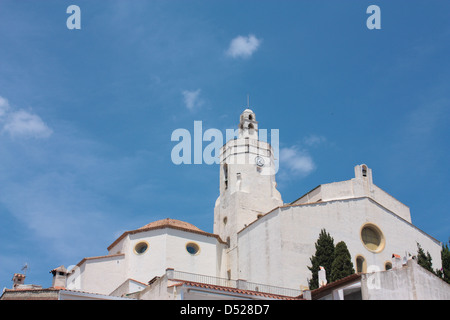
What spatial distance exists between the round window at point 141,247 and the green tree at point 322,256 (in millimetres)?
12338

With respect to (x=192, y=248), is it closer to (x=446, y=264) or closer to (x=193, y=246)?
(x=193, y=246)

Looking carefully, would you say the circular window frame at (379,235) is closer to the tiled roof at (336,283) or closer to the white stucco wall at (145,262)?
the white stucco wall at (145,262)

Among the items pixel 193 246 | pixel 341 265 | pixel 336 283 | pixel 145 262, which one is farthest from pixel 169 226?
pixel 336 283

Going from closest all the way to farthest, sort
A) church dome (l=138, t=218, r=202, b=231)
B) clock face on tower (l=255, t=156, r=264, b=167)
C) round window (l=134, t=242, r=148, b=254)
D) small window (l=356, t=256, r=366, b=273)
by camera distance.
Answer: small window (l=356, t=256, r=366, b=273)
round window (l=134, t=242, r=148, b=254)
church dome (l=138, t=218, r=202, b=231)
clock face on tower (l=255, t=156, r=264, b=167)

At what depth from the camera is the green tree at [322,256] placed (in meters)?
36.0

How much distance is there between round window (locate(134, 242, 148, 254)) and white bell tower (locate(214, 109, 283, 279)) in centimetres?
692

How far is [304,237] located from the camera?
39531mm

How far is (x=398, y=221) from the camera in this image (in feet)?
146

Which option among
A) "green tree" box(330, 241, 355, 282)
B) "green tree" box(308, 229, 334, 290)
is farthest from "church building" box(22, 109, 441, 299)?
"green tree" box(330, 241, 355, 282)

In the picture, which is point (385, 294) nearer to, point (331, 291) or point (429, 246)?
point (331, 291)

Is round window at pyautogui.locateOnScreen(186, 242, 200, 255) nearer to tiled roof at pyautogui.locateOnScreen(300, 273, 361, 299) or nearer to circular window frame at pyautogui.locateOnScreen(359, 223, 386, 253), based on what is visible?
circular window frame at pyautogui.locateOnScreen(359, 223, 386, 253)

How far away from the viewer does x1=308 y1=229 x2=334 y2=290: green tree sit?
118ft
